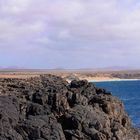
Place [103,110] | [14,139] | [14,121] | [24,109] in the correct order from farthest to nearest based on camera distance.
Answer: [103,110], [24,109], [14,121], [14,139]

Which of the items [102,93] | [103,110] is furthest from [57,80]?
[103,110]

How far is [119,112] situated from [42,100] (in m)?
5.49

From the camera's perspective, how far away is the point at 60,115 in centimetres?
2509

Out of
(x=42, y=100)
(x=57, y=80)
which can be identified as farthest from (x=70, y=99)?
(x=57, y=80)

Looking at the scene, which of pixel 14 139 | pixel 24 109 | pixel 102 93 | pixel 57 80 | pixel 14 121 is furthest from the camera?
pixel 57 80

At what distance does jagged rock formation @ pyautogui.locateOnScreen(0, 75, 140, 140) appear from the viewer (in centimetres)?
2142

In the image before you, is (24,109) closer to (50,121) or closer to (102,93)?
(50,121)

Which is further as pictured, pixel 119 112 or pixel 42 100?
pixel 119 112

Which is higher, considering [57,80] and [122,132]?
[57,80]

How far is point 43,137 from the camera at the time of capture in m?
21.3

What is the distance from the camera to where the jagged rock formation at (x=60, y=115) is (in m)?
21.4

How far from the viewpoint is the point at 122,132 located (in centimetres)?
2561

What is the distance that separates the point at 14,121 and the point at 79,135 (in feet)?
10.4

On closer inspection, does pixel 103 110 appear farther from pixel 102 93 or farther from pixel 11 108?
pixel 11 108
